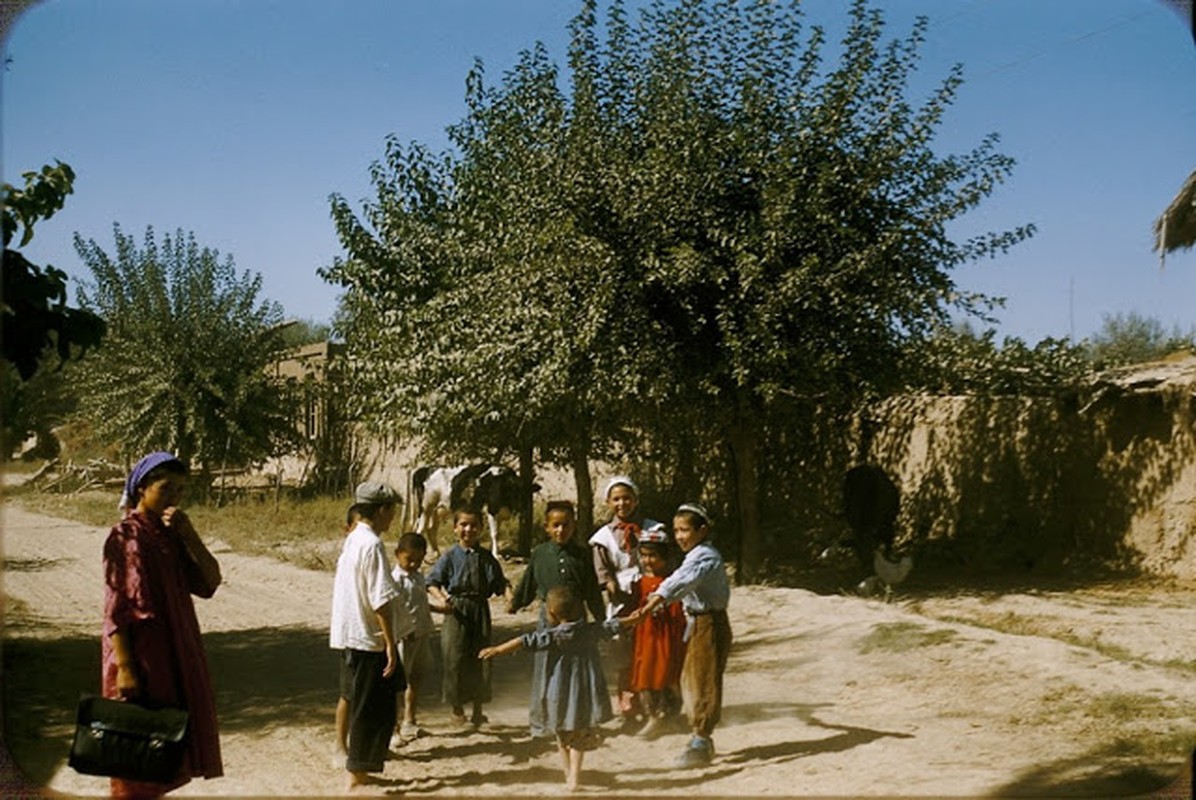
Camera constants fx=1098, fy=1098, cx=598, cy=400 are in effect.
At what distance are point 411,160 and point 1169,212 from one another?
4.77 meters

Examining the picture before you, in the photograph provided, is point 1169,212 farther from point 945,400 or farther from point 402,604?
point 402,604

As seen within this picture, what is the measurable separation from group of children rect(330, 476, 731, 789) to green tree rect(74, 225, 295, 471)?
1.70 m

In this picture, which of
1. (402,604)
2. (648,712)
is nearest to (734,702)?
(648,712)

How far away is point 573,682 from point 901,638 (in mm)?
2759

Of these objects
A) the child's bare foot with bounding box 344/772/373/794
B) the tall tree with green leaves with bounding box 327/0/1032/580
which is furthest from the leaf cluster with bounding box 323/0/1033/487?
the child's bare foot with bounding box 344/772/373/794

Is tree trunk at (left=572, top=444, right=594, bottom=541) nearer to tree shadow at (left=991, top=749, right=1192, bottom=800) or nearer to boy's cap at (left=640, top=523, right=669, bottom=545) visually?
boy's cap at (left=640, top=523, right=669, bottom=545)

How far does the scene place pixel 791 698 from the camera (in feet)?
19.4

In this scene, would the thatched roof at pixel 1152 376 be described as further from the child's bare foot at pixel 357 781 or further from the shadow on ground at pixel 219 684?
the child's bare foot at pixel 357 781

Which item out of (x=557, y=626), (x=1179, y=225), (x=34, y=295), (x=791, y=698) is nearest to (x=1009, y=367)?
(x=1179, y=225)

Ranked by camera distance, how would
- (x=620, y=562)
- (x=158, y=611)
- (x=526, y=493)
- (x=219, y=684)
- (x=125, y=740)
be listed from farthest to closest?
(x=526, y=493) < (x=219, y=684) < (x=620, y=562) < (x=158, y=611) < (x=125, y=740)

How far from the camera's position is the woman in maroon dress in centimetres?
365

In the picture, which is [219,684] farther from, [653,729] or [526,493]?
[653,729]

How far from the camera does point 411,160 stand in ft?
19.7

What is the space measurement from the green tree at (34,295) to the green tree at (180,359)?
1.72 ft
